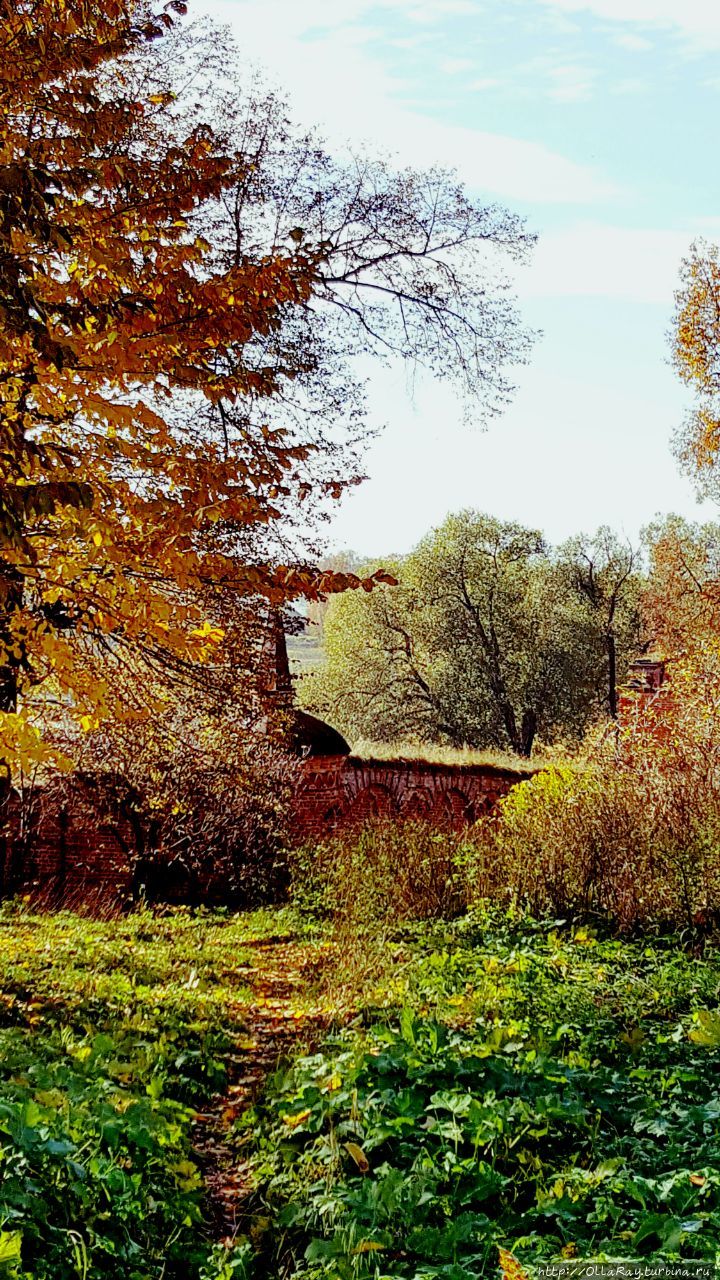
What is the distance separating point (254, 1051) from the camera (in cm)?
718

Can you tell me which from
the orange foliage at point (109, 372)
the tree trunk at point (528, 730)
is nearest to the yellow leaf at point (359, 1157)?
the orange foliage at point (109, 372)

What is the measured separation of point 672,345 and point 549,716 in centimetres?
1104

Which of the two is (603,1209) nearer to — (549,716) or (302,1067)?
(302,1067)

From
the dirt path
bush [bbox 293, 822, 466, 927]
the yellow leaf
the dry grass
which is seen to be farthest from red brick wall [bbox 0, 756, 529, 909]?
the yellow leaf

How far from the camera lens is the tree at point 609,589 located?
3195cm

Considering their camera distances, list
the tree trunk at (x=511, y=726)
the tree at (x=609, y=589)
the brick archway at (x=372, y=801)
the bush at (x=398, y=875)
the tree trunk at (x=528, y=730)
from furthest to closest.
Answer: the tree at (x=609, y=589) < the tree trunk at (x=528, y=730) < the tree trunk at (x=511, y=726) < the brick archway at (x=372, y=801) < the bush at (x=398, y=875)

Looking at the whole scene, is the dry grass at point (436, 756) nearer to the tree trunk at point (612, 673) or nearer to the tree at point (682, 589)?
the tree at point (682, 589)

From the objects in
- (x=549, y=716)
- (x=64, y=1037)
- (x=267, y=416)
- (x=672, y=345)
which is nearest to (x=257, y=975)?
(x=64, y=1037)

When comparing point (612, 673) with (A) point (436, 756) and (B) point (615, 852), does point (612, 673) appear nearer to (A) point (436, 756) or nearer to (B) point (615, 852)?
(A) point (436, 756)

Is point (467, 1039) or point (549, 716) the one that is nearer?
point (467, 1039)

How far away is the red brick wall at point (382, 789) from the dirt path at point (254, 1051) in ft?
14.9

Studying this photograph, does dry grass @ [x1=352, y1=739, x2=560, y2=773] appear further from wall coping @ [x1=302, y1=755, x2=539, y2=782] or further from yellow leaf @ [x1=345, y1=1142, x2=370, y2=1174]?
yellow leaf @ [x1=345, y1=1142, x2=370, y2=1174]

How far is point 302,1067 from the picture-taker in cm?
605

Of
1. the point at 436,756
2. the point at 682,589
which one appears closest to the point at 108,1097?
the point at 436,756
